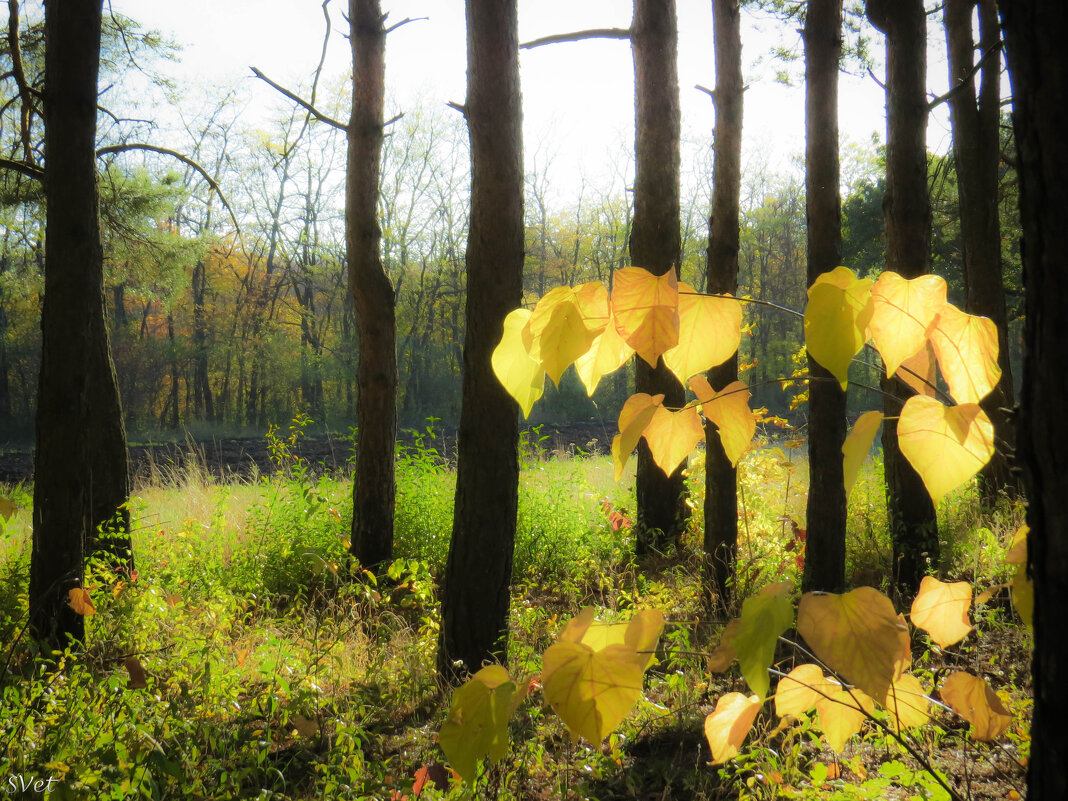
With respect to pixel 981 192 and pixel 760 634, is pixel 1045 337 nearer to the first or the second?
pixel 760 634

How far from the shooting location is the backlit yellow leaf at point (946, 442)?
0.60m

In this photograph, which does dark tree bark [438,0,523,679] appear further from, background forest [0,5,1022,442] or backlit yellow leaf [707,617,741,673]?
background forest [0,5,1022,442]

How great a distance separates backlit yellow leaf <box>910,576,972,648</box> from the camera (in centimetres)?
90

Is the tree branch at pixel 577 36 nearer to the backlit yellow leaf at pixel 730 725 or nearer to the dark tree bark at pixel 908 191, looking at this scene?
the dark tree bark at pixel 908 191

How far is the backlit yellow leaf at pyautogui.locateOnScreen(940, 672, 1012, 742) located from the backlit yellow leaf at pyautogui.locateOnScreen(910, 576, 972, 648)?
0.19 feet

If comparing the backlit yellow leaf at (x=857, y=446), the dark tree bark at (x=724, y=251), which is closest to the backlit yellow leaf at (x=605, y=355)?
the backlit yellow leaf at (x=857, y=446)

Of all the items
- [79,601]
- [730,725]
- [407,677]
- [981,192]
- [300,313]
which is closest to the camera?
[730,725]

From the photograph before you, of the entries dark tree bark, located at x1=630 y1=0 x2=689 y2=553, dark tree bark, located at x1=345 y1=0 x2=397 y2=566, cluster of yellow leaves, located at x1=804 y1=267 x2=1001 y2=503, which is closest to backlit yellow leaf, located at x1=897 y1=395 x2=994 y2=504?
cluster of yellow leaves, located at x1=804 y1=267 x2=1001 y2=503

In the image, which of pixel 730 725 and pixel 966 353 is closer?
pixel 966 353

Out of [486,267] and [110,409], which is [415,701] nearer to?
[486,267]

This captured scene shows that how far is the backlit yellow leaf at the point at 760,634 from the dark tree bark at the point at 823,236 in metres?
3.97

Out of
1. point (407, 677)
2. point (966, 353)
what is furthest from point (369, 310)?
point (966, 353)

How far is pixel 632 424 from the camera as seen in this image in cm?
74

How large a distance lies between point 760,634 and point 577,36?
5.14 meters
